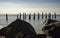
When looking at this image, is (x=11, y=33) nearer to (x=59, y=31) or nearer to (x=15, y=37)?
(x=15, y=37)

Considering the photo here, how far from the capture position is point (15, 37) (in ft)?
52.1

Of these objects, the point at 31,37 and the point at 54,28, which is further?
the point at 54,28

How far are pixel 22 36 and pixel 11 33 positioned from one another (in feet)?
3.18

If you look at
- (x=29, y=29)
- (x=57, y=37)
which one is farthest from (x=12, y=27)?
(x=57, y=37)

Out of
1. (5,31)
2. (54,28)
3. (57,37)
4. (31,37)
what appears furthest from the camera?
(54,28)

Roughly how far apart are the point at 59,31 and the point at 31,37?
843 centimetres

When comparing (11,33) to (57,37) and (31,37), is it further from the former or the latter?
(57,37)

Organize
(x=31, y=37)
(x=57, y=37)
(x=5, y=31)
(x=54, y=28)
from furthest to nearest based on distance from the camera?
(x=54, y=28) < (x=57, y=37) < (x=5, y=31) < (x=31, y=37)

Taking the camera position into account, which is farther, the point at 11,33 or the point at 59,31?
the point at 59,31

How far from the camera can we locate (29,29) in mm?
16203

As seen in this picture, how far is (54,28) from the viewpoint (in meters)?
24.6

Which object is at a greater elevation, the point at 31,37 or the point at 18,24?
the point at 18,24

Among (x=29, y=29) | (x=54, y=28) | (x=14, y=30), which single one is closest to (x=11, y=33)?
(x=14, y=30)

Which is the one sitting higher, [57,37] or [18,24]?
[18,24]
